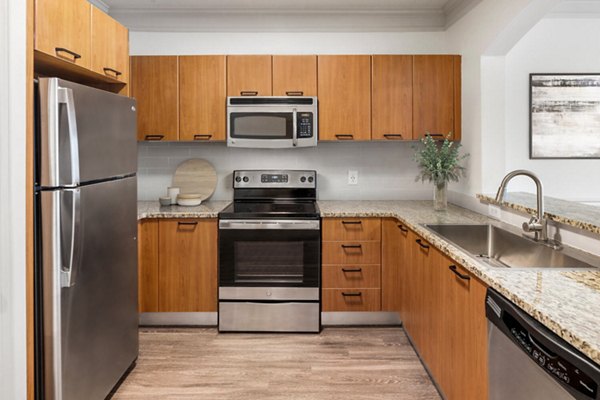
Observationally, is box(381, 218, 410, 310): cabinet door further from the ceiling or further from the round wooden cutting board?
the ceiling

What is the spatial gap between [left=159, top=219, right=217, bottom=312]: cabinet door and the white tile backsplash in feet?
2.36

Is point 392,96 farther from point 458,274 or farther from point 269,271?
point 458,274

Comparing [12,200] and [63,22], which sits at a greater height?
[63,22]

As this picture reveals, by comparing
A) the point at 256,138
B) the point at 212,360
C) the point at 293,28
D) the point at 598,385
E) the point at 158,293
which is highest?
the point at 293,28

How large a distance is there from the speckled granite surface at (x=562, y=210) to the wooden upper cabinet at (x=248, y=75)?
179cm

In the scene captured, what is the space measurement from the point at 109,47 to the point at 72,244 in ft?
3.80

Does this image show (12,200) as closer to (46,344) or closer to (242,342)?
(46,344)

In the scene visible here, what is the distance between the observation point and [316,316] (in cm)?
333

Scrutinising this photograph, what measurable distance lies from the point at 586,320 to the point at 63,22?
217cm

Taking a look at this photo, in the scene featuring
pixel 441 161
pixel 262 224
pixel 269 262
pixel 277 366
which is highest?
pixel 441 161

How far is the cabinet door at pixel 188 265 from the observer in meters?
3.32

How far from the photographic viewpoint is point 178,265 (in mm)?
3336

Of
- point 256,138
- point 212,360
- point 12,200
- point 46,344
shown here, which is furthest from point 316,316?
point 12,200

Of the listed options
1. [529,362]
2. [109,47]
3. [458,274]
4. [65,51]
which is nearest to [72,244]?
[65,51]
